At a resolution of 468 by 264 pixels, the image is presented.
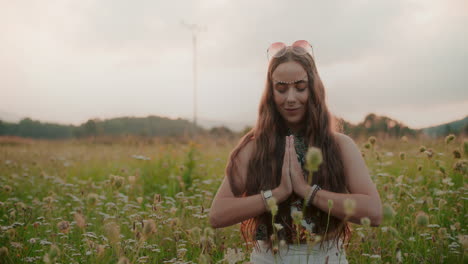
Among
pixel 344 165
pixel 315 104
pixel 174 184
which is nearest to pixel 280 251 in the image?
pixel 344 165

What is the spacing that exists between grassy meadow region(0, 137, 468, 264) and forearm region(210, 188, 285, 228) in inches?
5.9

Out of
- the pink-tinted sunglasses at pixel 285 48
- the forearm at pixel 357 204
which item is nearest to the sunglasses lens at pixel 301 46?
the pink-tinted sunglasses at pixel 285 48

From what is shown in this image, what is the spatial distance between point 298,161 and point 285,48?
0.70 meters

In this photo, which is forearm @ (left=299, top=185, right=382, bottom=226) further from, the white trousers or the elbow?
the white trousers

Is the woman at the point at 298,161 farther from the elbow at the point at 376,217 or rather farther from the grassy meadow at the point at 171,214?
the grassy meadow at the point at 171,214

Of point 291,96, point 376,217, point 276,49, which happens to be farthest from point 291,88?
point 376,217

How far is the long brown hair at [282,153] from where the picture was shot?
213 cm

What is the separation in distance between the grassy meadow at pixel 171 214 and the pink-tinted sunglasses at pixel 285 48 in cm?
108

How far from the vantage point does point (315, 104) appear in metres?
2.26

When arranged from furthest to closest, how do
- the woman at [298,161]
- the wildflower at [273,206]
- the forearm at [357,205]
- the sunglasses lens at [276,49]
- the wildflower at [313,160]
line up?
1. the sunglasses lens at [276,49]
2. the woman at [298,161]
3. the forearm at [357,205]
4. the wildflower at [273,206]
5. the wildflower at [313,160]

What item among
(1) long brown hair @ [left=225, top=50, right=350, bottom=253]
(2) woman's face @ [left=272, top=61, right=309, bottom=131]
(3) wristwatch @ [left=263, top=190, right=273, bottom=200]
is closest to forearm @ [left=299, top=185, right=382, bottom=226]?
(3) wristwatch @ [left=263, top=190, right=273, bottom=200]

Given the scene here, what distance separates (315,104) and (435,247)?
1530 millimetres

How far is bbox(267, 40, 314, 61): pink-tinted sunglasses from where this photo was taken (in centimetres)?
227

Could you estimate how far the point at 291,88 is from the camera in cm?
217
